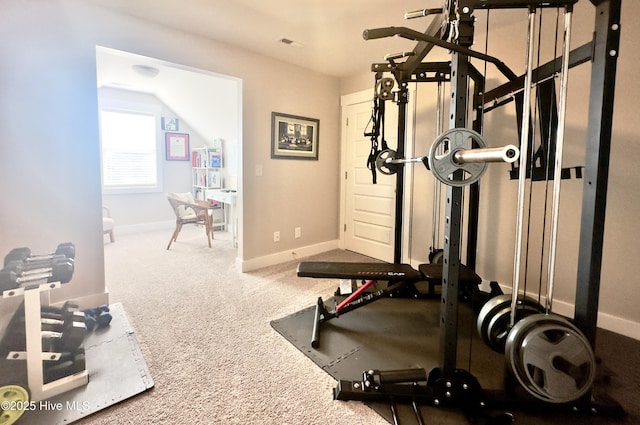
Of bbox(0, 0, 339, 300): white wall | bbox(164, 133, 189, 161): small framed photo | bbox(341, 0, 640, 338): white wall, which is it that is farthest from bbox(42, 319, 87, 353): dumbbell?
bbox(164, 133, 189, 161): small framed photo

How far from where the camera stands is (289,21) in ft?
8.09

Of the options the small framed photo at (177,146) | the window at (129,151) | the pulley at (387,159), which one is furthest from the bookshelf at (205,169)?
the pulley at (387,159)

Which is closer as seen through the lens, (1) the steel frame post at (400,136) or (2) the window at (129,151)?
(1) the steel frame post at (400,136)

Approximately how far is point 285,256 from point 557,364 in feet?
9.20

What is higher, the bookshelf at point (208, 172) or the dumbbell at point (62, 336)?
the bookshelf at point (208, 172)

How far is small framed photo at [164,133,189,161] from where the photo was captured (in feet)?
18.7

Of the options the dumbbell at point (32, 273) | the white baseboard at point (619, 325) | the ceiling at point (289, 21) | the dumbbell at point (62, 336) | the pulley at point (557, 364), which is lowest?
the white baseboard at point (619, 325)

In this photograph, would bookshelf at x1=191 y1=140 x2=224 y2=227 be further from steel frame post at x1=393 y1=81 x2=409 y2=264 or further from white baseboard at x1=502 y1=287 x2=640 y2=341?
white baseboard at x1=502 y1=287 x2=640 y2=341

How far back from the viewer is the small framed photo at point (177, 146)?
5.70 metres

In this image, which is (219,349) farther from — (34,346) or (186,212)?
(186,212)

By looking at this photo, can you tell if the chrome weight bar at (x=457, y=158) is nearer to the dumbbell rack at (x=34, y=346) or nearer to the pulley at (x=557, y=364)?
the pulley at (x=557, y=364)

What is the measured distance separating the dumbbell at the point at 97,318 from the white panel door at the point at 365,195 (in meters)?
2.71

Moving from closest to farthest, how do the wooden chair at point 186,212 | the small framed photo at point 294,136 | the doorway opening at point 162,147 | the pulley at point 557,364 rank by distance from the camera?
the pulley at point 557,364 < the small framed photo at point 294,136 < the wooden chair at point 186,212 < the doorway opening at point 162,147

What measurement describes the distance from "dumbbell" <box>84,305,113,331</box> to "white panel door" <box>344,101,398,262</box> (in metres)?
2.71
